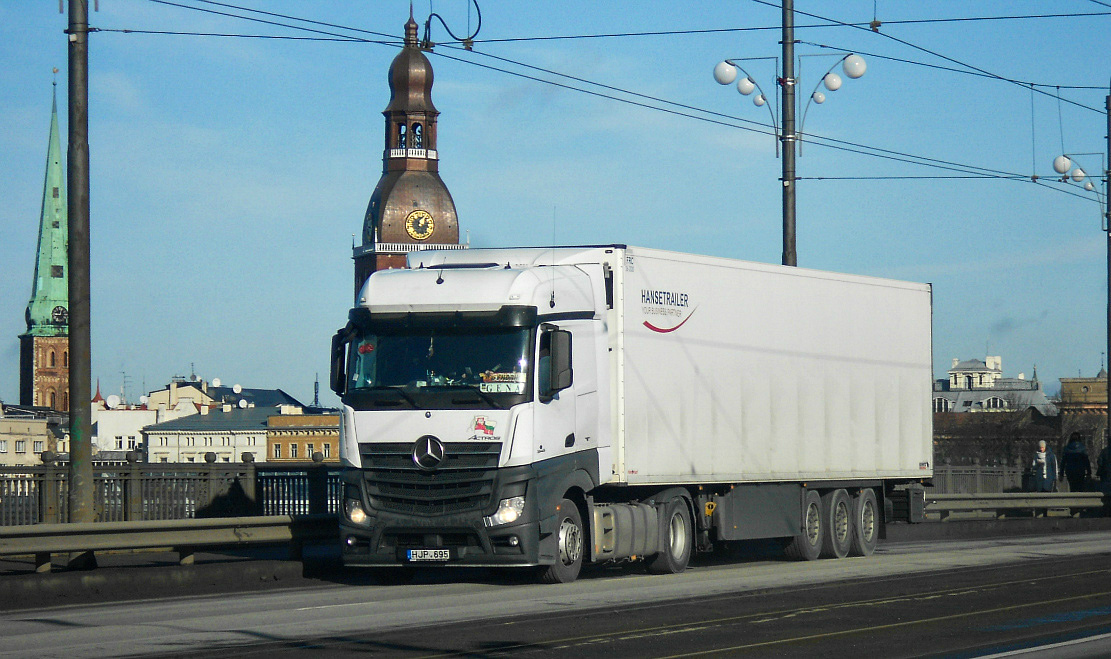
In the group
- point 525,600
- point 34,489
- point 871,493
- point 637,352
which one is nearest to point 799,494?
point 871,493

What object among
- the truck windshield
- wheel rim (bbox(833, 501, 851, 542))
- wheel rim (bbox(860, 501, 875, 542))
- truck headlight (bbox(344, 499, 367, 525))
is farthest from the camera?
wheel rim (bbox(860, 501, 875, 542))

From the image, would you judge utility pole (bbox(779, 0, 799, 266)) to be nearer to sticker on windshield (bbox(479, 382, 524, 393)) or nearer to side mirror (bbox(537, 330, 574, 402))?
side mirror (bbox(537, 330, 574, 402))

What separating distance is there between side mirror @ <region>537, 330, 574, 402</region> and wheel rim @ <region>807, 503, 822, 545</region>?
19.2 feet

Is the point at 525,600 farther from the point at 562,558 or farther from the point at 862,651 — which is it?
the point at 862,651

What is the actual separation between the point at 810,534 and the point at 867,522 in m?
1.74

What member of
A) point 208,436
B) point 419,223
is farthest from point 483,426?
point 208,436

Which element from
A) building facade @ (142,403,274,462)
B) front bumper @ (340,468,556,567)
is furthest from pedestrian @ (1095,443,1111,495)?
building facade @ (142,403,274,462)

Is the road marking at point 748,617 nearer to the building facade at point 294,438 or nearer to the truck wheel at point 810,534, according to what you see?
the truck wheel at point 810,534

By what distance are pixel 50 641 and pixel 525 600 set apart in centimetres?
450

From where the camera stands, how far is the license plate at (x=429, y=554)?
1538 cm

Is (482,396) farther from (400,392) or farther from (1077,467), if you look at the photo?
(1077,467)

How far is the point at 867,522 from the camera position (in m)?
21.6

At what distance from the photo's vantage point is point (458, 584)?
16.6m

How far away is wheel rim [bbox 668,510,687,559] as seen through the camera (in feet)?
59.3
